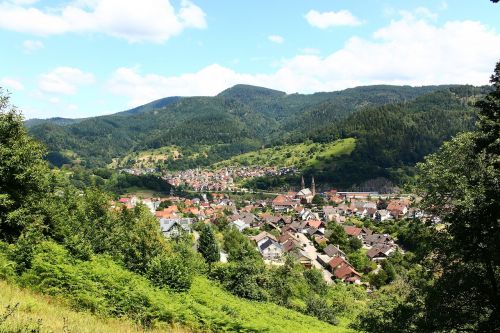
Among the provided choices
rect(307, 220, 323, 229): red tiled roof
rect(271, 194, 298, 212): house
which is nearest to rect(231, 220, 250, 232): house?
rect(307, 220, 323, 229): red tiled roof

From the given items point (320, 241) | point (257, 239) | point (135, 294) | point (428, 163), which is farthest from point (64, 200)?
point (320, 241)

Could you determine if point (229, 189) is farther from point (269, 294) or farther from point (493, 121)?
point (493, 121)

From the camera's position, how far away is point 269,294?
32.9m

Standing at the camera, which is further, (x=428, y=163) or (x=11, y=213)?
(x=11, y=213)

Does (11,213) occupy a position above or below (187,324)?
above

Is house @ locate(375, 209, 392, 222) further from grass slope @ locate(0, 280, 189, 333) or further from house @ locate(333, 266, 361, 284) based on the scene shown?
grass slope @ locate(0, 280, 189, 333)

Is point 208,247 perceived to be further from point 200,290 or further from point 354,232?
point 354,232

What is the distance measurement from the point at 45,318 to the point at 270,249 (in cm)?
6624

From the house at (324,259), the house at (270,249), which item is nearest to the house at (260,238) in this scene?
the house at (270,249)

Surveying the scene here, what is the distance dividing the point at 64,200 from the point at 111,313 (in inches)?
903

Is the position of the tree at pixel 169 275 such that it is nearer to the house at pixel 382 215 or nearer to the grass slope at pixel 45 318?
the grass slope at pixel 45 318

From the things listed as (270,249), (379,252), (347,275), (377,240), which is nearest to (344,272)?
(347,275)

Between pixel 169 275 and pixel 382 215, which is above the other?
pixel 169 275

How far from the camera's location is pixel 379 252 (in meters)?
73.6
